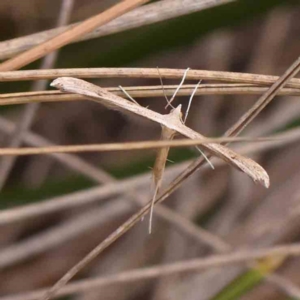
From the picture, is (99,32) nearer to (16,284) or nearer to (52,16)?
(52,16)

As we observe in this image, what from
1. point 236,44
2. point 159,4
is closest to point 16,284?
point 236,44

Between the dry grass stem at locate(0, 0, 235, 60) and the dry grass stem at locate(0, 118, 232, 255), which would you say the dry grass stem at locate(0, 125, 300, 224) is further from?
the dry grass stem at locate(0, 0, 235, 60)

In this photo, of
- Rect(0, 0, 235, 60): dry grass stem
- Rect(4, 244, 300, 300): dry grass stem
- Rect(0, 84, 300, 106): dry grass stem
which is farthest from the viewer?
Rect(4, 244, 300, 300): dry grass stem

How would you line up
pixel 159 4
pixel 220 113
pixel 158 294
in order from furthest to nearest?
pixel 220 113
pixel 158 294
pixel 159 4

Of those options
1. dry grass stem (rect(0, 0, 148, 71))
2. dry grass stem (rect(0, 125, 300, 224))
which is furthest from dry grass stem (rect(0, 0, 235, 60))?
dry grass stem (rect(0, 125, 300, 224))

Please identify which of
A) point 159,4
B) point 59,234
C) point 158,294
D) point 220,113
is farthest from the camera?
point 220,113

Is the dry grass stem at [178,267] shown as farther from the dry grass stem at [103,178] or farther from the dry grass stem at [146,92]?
the dry grass stem at [146,92]

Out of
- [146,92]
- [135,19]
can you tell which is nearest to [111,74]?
[146,92]

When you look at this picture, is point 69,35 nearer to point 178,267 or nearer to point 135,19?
point 135,19
